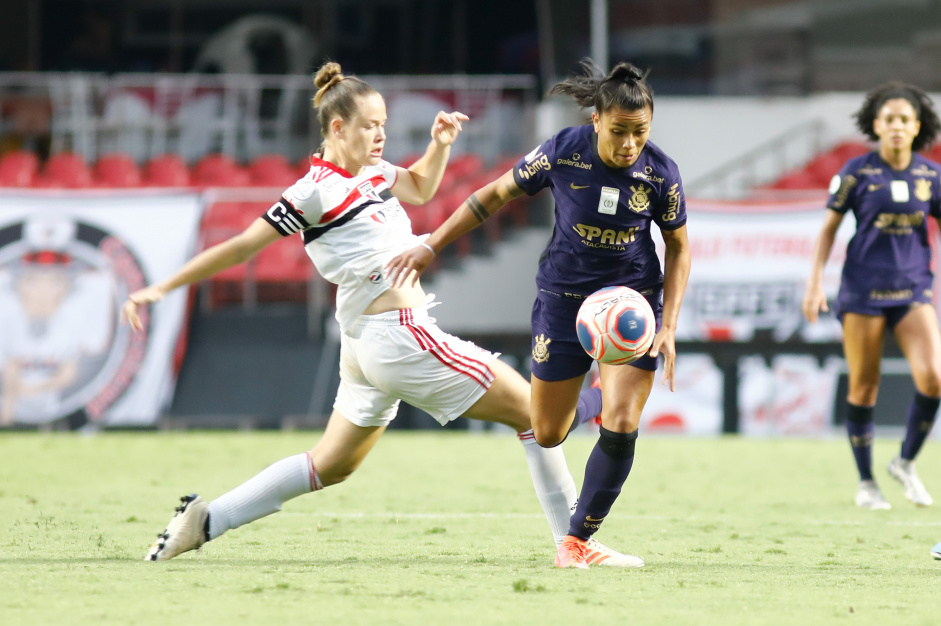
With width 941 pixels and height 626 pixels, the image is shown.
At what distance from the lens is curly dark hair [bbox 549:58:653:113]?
4.73m

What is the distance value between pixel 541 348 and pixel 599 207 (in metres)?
0.67

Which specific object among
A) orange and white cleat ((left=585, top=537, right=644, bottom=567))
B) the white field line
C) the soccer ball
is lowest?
the white field line

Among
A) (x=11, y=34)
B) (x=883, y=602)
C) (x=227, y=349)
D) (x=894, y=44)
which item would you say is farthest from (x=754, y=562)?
(x=11, y=34)

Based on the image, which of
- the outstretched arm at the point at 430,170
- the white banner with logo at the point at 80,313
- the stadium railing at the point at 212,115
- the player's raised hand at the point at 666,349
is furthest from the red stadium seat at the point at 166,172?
the player's raised hand at the point at 666,349

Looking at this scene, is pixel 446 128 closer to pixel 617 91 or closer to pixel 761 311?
pixel 617 91

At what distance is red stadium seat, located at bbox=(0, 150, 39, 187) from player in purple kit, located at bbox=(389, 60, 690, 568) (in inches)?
509

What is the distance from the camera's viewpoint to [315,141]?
60.3ft

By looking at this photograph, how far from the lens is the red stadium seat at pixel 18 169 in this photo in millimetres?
16672

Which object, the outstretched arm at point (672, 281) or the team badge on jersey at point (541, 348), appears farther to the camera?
the team badge on jersey at point (541, 348)

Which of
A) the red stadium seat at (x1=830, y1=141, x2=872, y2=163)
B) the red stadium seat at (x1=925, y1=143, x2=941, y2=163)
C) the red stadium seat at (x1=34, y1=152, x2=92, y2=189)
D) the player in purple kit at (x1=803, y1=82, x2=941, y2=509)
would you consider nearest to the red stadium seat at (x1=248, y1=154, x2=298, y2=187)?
the red stadium seat at (x1=34, y1=152, x2=92, y2=189)

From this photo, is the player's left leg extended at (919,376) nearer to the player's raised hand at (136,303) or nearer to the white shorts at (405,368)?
the white shorts at (405,368)

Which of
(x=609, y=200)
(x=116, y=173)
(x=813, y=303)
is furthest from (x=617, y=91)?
(x=116, y=173)

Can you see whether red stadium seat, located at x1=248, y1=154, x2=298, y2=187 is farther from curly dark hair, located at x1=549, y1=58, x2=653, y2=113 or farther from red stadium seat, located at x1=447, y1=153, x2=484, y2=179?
curly dark hair, located at x1=549, y1=58, x2=653, y2=113

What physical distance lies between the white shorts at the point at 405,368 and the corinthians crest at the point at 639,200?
0.87 meters
